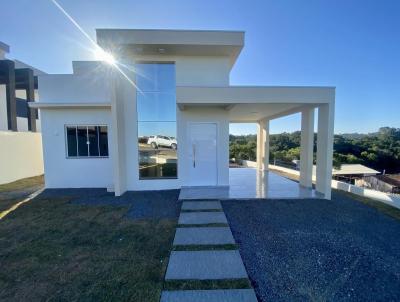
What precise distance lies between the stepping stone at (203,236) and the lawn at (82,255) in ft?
0.74

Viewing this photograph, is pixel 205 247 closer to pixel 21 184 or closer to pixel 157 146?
pixel 157 146

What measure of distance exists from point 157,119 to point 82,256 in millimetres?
5238

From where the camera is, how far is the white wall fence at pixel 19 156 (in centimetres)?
976

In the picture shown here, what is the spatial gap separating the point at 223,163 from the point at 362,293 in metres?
5.46

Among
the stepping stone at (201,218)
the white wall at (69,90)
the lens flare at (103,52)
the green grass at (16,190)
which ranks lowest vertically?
the green grass at (16,190)

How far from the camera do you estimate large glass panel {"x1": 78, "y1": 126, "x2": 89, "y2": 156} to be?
8438 mm

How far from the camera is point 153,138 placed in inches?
295

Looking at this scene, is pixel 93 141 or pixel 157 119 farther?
pixel 93 141

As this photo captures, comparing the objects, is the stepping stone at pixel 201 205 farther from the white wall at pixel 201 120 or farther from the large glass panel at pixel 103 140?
the large glass panel at pixel 103 140

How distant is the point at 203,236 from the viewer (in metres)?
4.02

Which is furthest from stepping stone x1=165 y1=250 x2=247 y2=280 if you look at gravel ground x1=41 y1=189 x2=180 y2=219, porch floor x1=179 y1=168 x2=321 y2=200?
porch floor x1=179 y1=168 x2=321 y2=200

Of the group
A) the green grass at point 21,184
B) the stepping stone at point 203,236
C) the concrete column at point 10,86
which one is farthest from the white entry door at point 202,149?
the concrete column at point 10,86

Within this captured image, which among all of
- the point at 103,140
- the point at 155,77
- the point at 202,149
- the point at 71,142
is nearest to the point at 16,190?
the point at 71,142

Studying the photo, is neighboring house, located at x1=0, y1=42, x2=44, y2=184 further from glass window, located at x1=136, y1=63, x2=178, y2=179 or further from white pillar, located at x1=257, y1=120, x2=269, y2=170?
white pillar, located at x1=257, y1=120, x2=269, y2=170
